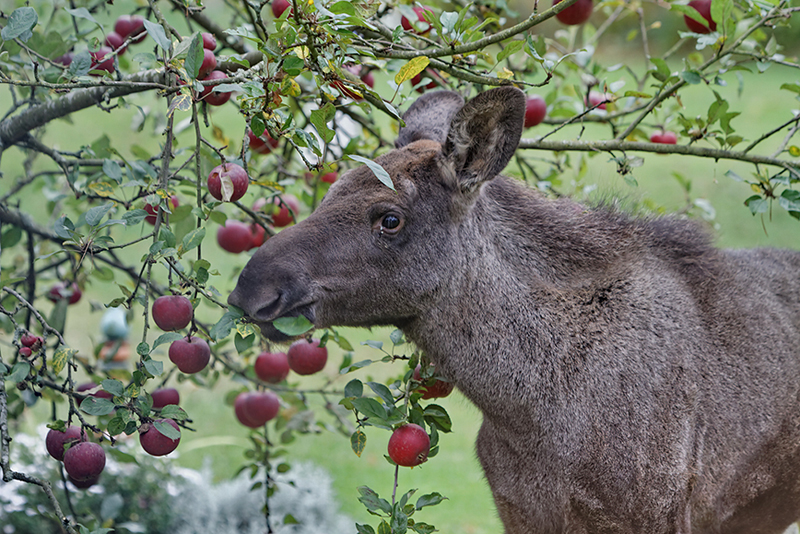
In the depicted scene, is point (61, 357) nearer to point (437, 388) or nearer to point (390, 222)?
point (390, 222)

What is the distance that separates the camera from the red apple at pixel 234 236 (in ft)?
9.01

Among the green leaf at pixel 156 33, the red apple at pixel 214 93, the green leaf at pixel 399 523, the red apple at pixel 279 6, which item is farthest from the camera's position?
the red apple at pixel 279 6

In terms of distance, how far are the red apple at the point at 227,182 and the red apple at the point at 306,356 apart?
66 cm

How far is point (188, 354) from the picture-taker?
2.06m

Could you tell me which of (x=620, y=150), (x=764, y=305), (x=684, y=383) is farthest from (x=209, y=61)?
(x=764, y=305)

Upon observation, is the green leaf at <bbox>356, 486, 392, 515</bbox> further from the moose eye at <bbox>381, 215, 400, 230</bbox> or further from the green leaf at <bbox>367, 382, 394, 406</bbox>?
the moose eye at <bbox>381, 215, 400, 230</bbox>

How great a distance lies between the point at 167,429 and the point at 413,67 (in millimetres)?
1251

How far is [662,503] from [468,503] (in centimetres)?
374

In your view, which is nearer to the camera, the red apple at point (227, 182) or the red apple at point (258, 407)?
the red apple at point (227, 182)

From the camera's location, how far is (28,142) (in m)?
2.64

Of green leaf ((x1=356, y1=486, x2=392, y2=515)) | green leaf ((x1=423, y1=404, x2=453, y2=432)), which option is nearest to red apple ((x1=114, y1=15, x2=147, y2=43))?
green leaf ((x1=423, y1=404, x2=453, y2=432))

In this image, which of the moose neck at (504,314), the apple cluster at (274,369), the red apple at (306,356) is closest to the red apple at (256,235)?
the apple cluster at (274,369)

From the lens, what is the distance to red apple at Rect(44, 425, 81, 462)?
2021mm

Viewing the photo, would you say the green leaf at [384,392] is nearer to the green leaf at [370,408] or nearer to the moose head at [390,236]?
the green leaf at [370,408]
